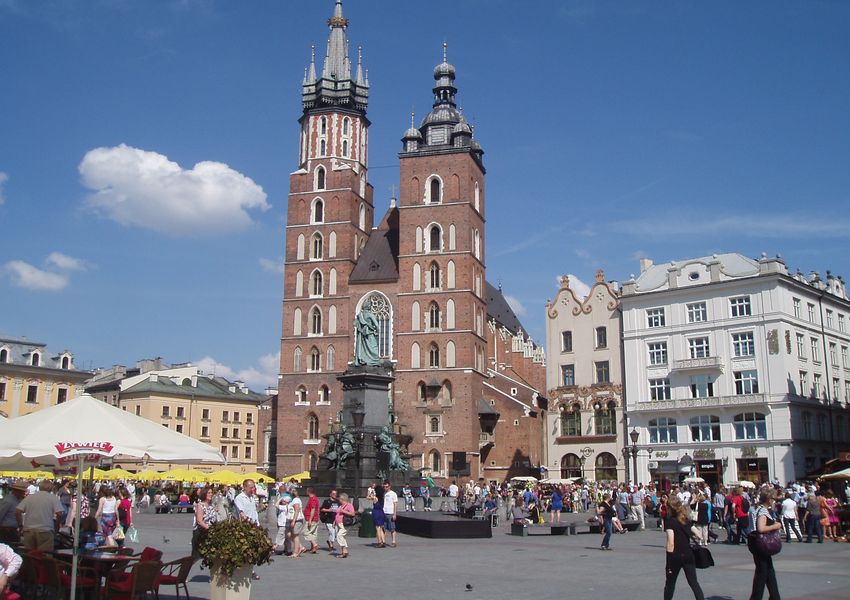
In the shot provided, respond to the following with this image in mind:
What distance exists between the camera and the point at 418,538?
886 inches

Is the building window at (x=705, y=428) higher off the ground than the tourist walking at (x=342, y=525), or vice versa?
the building window at (x=705, y=428)

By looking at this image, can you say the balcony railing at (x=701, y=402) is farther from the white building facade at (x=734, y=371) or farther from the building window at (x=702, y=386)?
the building window at (x=702, y=386)

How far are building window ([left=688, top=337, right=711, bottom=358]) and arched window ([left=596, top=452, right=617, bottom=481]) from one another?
24.0 ft

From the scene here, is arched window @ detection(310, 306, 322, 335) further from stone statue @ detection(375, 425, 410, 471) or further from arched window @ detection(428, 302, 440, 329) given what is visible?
stone statue @ detection(375, 425, 410, 471)

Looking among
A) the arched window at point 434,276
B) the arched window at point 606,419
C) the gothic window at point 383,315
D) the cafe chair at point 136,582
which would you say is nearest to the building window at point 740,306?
the arched window at point 606,419

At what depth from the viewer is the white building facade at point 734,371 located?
1668 inches

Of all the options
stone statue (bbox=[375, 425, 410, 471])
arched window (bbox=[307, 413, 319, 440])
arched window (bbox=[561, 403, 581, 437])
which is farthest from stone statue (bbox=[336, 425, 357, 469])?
arched window (bbox=[307, 413, 319, 440])

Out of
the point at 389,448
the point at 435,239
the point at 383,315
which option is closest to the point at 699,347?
the point at 435,239

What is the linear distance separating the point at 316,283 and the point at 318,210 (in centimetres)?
536

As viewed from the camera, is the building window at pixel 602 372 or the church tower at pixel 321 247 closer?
the building window at pixel 602 372

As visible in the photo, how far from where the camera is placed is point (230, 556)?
31.7 feet

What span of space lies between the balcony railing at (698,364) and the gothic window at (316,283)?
84.5 feet

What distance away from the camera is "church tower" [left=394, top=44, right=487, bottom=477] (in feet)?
185

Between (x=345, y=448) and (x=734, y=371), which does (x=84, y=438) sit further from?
(x=734, y=371)
